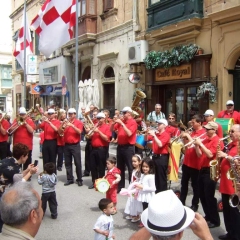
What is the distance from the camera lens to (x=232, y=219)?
4.88 metres

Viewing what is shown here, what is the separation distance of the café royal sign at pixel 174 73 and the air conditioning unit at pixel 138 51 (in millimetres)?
1059

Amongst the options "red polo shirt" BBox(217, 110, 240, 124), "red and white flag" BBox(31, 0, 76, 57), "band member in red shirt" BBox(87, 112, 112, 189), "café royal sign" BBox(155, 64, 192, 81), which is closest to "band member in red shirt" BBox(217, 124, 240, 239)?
"band member in red shirt" BBox(87, 112, 112, 189)

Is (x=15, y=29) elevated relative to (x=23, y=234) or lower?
elevated

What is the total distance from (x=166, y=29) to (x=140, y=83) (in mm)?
3081

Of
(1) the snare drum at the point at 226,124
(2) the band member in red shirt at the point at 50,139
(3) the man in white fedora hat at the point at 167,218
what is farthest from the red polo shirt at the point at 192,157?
(3) the man in white fedora hat at the point at 167,218

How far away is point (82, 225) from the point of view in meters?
5.90

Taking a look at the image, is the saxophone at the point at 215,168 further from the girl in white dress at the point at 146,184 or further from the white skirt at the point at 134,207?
the white skirt at the point at 134,207

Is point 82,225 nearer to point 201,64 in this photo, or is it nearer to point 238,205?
point 238,205

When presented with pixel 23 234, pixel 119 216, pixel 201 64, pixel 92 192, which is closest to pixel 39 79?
pixel 201 64

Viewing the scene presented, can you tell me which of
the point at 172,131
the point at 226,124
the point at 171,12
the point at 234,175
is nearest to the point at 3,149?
the point at 172,131

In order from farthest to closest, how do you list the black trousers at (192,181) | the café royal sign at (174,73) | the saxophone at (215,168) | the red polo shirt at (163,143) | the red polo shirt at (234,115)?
1. the café royal sign at (174,73)
2. the red polo shirt at (234,115)
3. the red polo shirt at (163,143)
4. the black trousers at (192,181)
5. the saxophone at (215,168)

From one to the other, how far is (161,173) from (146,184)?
Result: 92cm

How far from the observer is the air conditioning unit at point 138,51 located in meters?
14.9

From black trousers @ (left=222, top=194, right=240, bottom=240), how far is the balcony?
8.69 m
